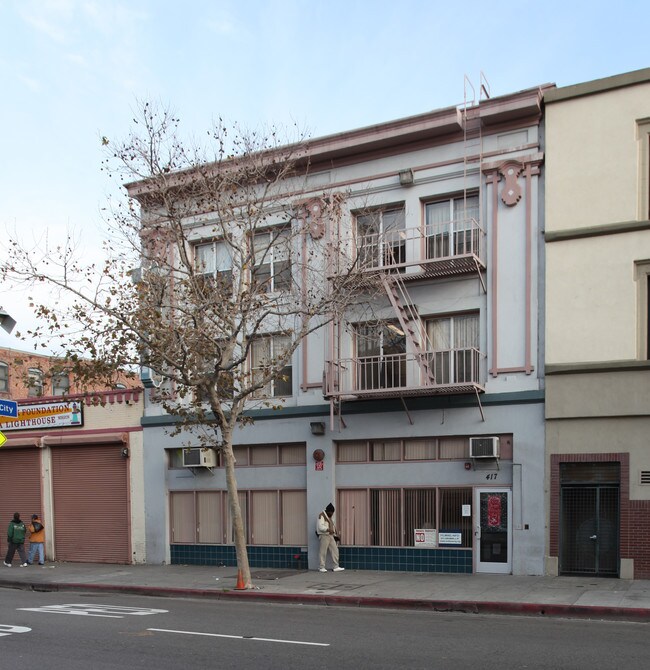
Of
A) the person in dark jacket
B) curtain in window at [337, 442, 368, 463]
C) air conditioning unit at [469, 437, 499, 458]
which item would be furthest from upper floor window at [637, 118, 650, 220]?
the person in dark jacket

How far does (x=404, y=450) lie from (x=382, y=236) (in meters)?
5.13

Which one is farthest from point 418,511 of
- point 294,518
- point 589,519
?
point 589,519

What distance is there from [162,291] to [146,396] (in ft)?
22.3

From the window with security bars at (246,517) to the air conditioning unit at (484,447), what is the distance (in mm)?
4853

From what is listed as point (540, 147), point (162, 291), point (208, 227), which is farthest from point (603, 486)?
point (208, 227)

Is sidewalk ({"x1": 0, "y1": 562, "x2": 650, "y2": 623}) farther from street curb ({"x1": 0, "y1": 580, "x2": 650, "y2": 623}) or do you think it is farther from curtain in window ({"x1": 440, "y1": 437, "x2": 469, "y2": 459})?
curtain in window ({"x1": 440, "y1": 437, "x2": 469, "y2": 459})

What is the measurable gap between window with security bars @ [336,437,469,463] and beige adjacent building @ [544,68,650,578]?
7.45 feet

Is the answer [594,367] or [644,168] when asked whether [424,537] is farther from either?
[644,168]

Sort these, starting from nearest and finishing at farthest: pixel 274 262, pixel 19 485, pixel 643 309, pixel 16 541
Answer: pixel 643 309
pixel 274 262
pixel 16 541
pixel 19 485

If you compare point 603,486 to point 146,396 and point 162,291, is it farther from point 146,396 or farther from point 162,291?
point 146,396

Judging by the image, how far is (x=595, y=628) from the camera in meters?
11.7

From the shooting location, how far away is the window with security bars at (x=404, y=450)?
61.9 feet

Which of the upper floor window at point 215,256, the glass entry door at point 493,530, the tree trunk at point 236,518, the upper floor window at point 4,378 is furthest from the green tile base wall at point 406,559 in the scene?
the upper floor window at point 4,378

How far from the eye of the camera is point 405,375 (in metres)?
19.3
